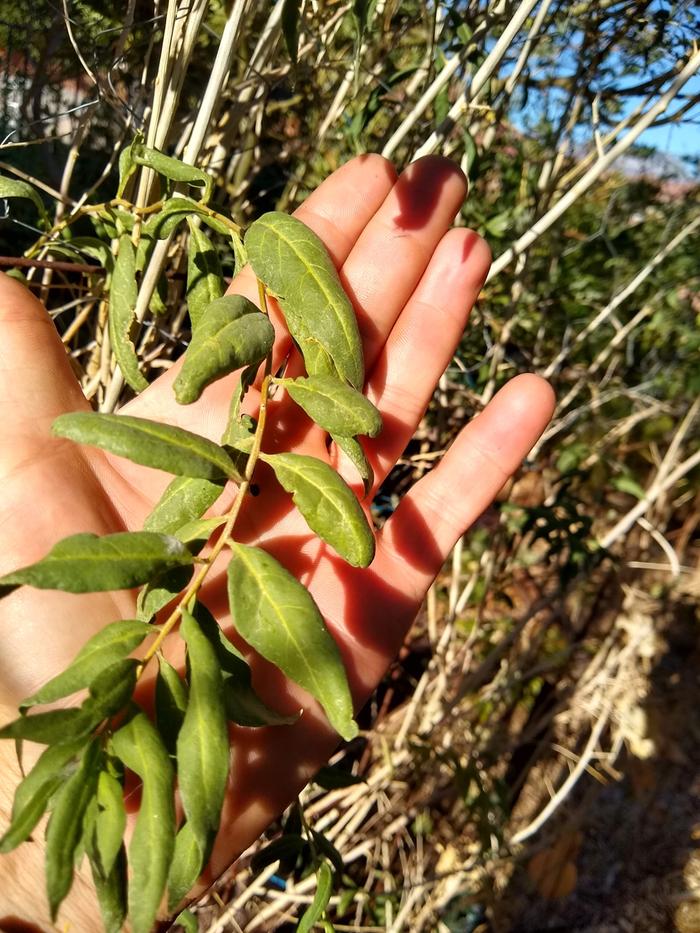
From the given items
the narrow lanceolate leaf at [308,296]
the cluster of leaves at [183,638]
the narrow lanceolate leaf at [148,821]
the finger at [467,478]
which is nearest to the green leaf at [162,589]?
the cluster of leaves at [183,638]

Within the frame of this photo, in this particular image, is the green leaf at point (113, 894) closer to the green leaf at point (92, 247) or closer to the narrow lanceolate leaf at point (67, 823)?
the narrow lanceolate leaf at point (67, 823)

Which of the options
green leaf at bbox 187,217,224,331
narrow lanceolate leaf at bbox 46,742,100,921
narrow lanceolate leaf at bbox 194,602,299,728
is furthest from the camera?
green leaf at bbox 187,217,224,331

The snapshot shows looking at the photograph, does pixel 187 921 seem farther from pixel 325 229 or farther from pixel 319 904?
pixel 325 229

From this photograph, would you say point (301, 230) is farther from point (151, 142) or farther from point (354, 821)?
point (354, 821)

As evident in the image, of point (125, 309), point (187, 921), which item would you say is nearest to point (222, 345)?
point (125, 309)

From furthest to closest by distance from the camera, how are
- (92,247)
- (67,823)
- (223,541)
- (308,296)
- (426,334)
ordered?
(426,334) → (92,247) → (308,296) → (223,541) → (67,823)

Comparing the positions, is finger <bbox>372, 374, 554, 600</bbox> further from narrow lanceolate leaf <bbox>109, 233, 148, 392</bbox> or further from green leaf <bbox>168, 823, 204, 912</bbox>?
green leaf <bbox>168, 823, 204, 912</bbox>

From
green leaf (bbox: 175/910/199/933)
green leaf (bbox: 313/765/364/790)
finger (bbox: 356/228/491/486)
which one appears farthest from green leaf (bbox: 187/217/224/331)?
green leaf (bbox: 175/910/199/933)
